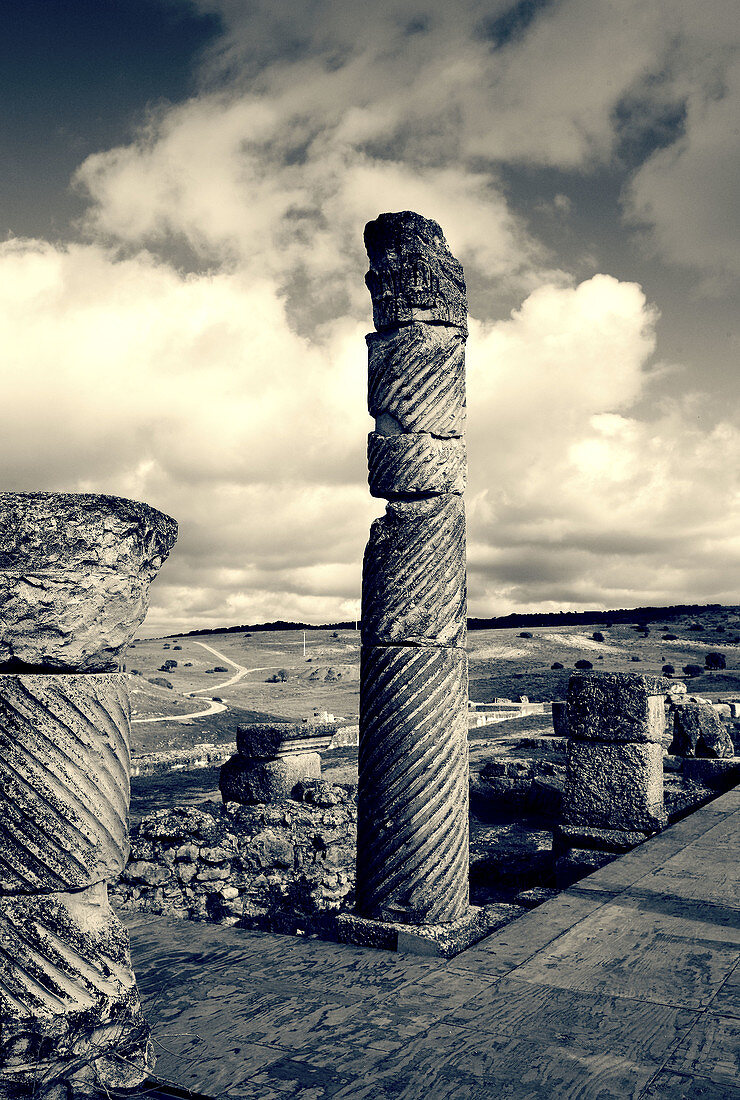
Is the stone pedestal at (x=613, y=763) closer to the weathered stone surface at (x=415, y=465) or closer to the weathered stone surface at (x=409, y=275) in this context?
the weathered stone surface at (x=415, y=465)

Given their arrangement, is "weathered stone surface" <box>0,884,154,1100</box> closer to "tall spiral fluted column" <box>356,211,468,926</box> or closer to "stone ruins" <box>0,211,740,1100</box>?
"stone ruins" <box>0,211,740,1100</box>

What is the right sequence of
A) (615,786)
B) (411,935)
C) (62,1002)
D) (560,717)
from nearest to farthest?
1. (62,1002)
2. (411,935)
3. (615,786)
4. (560,717)

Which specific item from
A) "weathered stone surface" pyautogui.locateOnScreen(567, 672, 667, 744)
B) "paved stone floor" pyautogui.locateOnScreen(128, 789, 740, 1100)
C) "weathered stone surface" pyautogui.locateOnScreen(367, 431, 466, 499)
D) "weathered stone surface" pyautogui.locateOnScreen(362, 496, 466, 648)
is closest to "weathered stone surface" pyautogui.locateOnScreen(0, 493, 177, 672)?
"paved stone floor" pyautogui.locateOnScreen(128, 789, 740, 1100)

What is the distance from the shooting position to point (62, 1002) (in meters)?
2.71

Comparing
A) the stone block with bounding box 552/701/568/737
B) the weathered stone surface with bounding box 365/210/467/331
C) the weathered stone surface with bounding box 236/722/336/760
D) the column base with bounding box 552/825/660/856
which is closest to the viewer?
the weathered stone surface with bounding box 365/210/467/331

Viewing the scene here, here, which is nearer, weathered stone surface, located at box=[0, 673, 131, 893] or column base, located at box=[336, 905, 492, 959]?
weathered stone surface, located at box=[0, 673, 131, 893]

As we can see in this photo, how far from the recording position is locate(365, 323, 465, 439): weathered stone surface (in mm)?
5504

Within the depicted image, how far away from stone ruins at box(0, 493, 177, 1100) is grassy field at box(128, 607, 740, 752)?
720 inches

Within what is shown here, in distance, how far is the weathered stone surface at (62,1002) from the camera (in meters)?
2.66

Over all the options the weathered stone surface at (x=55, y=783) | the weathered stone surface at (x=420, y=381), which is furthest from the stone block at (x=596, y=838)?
the weathered stone surface at (x=55, y=783)

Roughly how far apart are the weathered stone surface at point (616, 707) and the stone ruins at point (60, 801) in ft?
20.1

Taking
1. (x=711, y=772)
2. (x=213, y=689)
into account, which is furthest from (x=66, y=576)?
(x=213, y=689)

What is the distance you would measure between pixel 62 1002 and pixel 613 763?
644 centimetres

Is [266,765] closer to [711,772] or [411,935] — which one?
[411,935]
